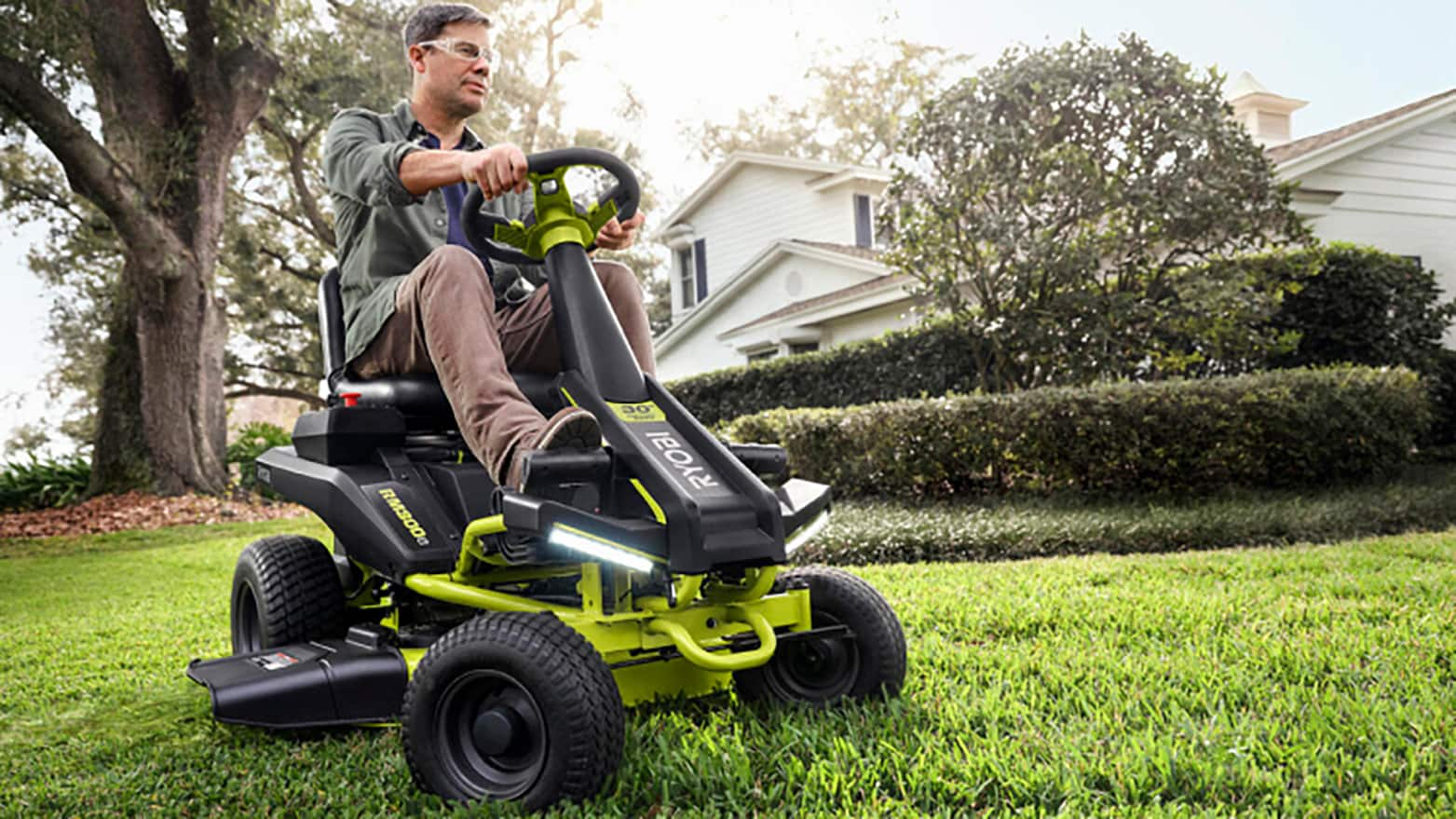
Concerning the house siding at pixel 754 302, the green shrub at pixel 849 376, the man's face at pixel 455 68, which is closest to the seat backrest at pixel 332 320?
the man's face at pixel 455 68

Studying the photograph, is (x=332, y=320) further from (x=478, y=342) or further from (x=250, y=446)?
(x=250, y=446)

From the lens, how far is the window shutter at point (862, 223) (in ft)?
58.0

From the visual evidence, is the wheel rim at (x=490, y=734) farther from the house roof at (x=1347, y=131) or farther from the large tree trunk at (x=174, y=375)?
the large tree trunk at (x=174, y=375)

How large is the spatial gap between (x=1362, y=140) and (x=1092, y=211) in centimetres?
516

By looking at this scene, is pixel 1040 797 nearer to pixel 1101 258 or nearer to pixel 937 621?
pixel 937 621

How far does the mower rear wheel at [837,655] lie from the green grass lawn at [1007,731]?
0.25ft

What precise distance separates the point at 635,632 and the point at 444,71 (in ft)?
5.31

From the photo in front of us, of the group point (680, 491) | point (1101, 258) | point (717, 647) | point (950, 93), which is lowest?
point (717, 647)

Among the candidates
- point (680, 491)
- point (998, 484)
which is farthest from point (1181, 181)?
point (680, 491)

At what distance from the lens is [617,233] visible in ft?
9.94

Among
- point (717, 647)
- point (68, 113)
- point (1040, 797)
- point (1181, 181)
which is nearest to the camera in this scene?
point (1040, 797)

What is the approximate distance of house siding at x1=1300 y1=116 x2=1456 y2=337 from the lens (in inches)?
450

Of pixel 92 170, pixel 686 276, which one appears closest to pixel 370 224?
pixel 92 170

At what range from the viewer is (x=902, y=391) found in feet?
34.4
